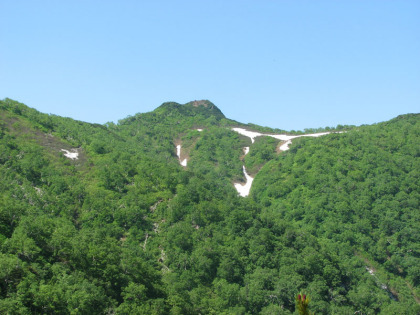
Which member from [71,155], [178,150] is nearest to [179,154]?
[178,150]

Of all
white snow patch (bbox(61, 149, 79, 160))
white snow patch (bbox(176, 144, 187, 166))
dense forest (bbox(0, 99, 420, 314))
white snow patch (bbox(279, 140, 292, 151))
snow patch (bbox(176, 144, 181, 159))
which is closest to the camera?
dense forest (bbox(0, 99, 420, 314))

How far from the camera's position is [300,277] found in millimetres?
84000

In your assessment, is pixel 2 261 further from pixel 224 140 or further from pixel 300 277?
pixel 224 140

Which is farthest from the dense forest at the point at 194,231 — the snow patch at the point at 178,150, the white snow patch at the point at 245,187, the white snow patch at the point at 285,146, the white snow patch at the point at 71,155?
the snow patch at the point at 178,150

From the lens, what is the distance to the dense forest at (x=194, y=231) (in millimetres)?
61844

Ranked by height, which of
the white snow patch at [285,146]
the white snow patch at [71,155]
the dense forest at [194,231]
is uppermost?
the white snow patch at [285,146]

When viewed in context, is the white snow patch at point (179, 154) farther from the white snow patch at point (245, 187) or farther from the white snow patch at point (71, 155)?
the white snow patch at point (71, 155)

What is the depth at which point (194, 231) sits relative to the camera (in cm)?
9062

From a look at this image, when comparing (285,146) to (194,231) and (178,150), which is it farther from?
(194,231)

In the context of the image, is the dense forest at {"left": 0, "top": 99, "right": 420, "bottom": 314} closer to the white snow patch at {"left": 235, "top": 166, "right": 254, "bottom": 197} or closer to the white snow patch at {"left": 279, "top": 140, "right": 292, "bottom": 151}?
the white snow patch at {"left": 235, "top": 166, "right": 254, "bottom": 197}

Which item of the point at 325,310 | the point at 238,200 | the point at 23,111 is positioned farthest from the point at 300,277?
the point at 23,111

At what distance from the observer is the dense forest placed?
61.8 metres

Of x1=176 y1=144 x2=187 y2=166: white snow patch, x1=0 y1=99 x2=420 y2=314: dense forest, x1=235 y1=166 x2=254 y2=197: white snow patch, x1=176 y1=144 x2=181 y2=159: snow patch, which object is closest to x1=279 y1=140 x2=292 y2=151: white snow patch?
x1=0 y1=99 x2=420 y2=314: dense forest

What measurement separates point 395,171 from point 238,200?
209 feet
